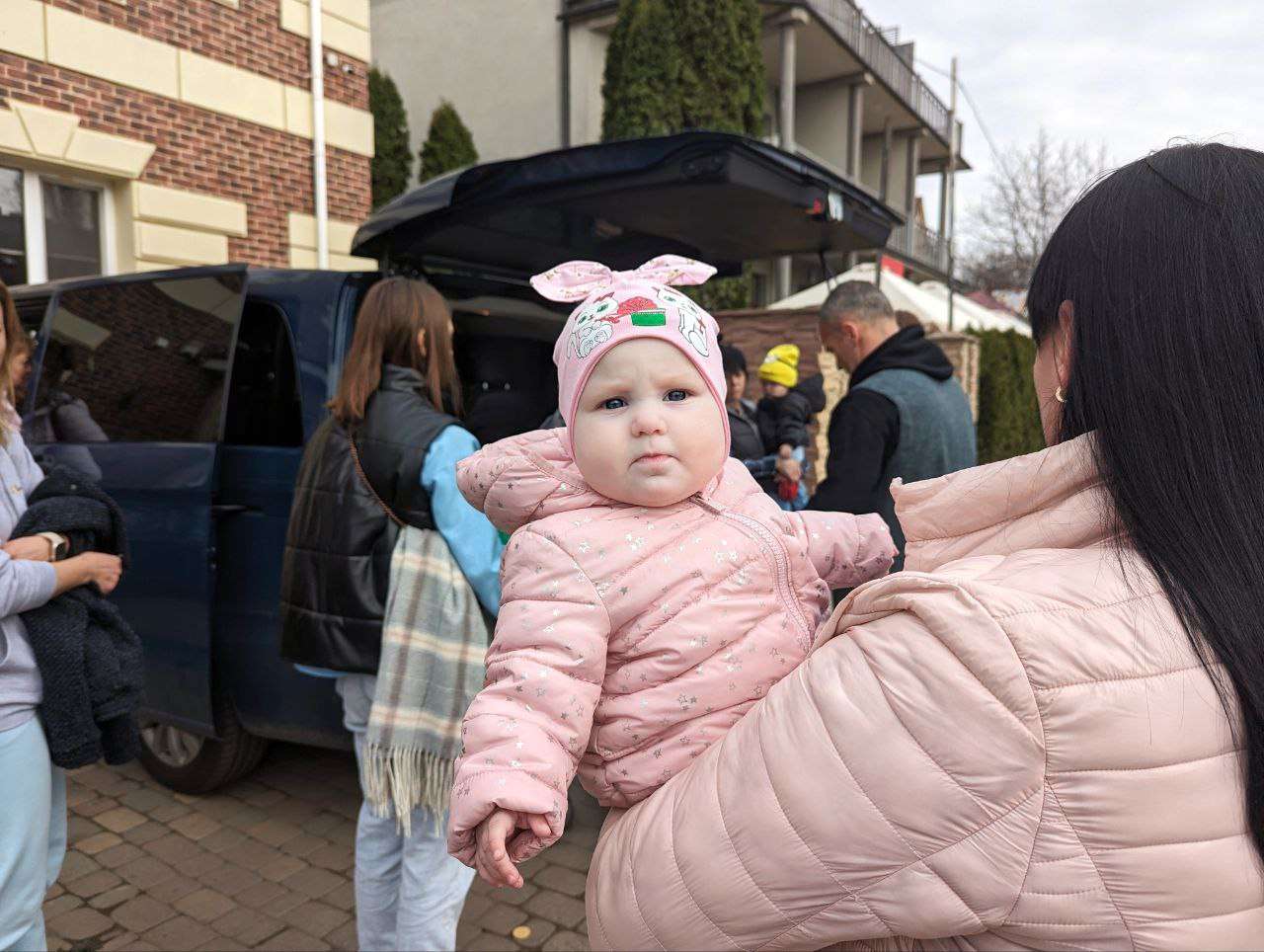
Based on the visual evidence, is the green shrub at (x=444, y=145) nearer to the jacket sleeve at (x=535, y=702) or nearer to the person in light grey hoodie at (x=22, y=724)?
the person in light grey hoodie at (x=22, y=724)

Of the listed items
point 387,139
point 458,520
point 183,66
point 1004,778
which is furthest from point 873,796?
point 387,139

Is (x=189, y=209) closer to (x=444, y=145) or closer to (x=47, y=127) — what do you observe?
(x=47, y=127)

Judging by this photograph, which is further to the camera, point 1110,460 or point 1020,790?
point 1110,460

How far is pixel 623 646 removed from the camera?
1.28 meters

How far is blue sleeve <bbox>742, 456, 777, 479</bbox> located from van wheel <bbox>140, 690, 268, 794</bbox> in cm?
253

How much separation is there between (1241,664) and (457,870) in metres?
2.23

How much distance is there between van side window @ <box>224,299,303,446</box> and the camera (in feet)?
10.6

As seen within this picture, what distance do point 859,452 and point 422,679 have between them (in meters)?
1.78

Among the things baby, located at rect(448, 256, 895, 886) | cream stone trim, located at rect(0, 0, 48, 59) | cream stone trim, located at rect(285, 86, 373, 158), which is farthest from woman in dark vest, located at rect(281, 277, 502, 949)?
cream stone trim, located at rect(285, 86, 373, 158)

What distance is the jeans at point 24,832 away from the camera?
2045mm

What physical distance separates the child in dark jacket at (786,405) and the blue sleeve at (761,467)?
0.93 meters

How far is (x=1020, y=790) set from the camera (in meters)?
0.81

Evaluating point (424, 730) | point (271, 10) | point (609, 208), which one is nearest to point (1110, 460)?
point (424, 730)

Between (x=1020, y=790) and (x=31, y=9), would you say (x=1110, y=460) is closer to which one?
(x=1020, y=790)
